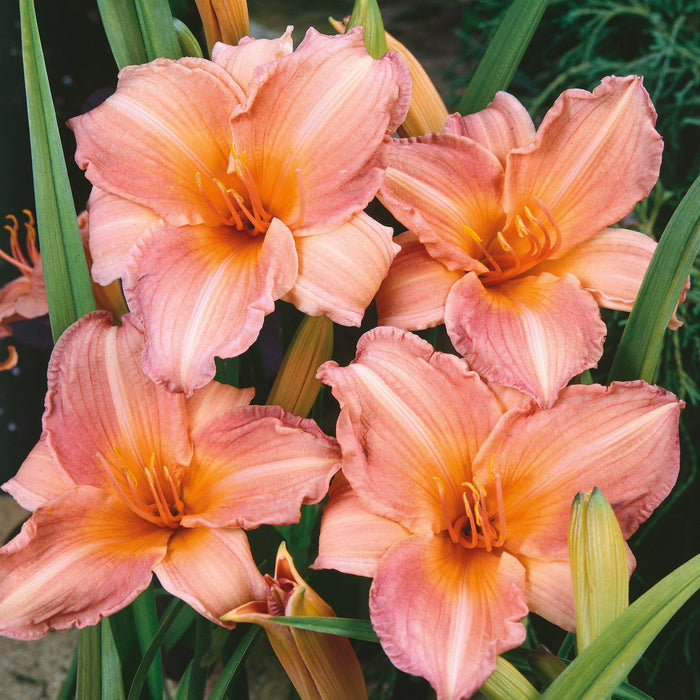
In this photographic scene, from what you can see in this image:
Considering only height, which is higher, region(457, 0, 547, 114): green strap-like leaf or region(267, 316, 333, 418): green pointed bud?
region(457, 0, 547, 114): green strap-like leaf

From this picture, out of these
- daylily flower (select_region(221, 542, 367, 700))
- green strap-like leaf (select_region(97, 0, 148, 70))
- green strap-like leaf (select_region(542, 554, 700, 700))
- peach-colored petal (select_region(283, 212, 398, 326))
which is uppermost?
green strap-like leaf (select_region(97, 0, 148, 70))

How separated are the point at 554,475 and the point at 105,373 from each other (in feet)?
0.94

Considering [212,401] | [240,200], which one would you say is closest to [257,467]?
[212,401]

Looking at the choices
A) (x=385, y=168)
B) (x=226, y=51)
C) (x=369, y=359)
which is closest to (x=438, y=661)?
(x=369, y=359)

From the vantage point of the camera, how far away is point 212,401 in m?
0.46

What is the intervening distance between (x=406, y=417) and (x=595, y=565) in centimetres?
13

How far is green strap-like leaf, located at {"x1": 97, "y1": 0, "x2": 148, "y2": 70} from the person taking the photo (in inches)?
20.1

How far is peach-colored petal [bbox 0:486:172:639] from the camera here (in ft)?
1.34

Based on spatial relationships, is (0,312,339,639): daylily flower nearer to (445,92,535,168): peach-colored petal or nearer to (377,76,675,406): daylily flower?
(377,76,675,406): daylily flower

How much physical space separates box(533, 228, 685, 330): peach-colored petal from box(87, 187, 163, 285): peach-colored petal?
269 mm

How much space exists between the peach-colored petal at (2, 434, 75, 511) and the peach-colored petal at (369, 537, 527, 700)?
216 mm

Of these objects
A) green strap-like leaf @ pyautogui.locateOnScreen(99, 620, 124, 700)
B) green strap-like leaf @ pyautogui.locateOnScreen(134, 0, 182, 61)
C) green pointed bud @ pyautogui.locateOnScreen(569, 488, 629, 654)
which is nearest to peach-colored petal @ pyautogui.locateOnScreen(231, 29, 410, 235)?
green strap-like leaf @ pyautogui.locateOnScreen(134, 0, 182, 61)

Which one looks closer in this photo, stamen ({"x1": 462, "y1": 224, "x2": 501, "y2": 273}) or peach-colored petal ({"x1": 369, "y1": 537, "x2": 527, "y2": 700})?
peach-colored petal ({"x1": 369, "y1": 537, "x2": 527, "y2": 700})

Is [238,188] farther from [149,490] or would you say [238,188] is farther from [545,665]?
[545,665]
